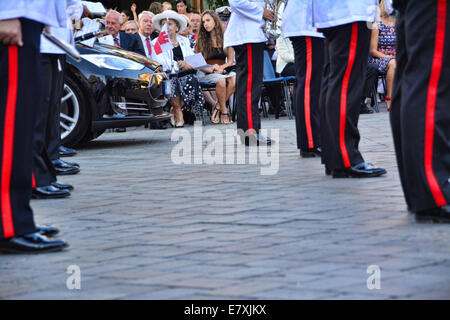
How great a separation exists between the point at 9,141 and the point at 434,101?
6.62 feet

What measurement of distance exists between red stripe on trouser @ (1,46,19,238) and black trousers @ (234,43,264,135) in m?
5.55

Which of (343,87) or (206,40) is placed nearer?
(343,87)

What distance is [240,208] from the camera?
551 centimetres

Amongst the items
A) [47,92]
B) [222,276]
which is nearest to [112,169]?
[47,92]

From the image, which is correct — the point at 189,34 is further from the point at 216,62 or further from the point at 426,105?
the point at 426,105

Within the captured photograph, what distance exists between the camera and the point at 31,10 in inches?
168

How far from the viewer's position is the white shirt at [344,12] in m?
6.28

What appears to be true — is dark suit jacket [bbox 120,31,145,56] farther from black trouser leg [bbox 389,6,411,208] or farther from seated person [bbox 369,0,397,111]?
black trouser leg [bbox 389,6,411,208]

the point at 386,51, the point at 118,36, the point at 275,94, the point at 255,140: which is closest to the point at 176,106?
the point at 118,36

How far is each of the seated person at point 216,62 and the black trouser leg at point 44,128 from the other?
8528 millimetres

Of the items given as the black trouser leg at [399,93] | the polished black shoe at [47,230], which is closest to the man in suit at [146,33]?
the black trouser leg at [399,93]

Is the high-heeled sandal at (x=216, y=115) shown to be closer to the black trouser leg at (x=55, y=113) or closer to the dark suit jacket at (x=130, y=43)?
the dark suit jacket at (x=130, y=43)

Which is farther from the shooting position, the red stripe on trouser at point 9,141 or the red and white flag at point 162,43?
the red and white flag at point 162,43

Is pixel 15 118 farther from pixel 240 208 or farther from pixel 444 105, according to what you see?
pixel 444 105
